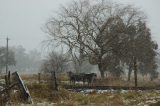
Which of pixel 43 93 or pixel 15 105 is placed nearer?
pixel 15 105

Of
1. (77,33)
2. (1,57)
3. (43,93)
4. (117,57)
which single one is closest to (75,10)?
(77,33)

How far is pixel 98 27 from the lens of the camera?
186ft

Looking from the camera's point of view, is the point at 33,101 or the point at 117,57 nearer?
the point at 33,101

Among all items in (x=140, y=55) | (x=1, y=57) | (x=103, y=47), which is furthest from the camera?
(x=1, y=57)

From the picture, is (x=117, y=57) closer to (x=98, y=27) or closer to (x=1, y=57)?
(x=98, y=27)

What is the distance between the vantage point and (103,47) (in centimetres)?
5597

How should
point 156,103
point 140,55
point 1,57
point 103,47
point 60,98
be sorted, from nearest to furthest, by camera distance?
point 156,103
point 60,98
point 103,47
point 140,55
point 1,57

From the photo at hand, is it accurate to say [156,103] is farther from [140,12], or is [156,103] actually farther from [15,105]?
[140,12]

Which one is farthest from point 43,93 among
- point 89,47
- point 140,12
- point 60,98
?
point 140,12

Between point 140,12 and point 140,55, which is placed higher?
point 140,12

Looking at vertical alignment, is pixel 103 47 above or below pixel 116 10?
Result: below

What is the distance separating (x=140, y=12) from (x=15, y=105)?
51.3 meters

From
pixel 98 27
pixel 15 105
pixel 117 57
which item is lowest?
pixel 15 105

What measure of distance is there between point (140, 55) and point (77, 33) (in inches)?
477
